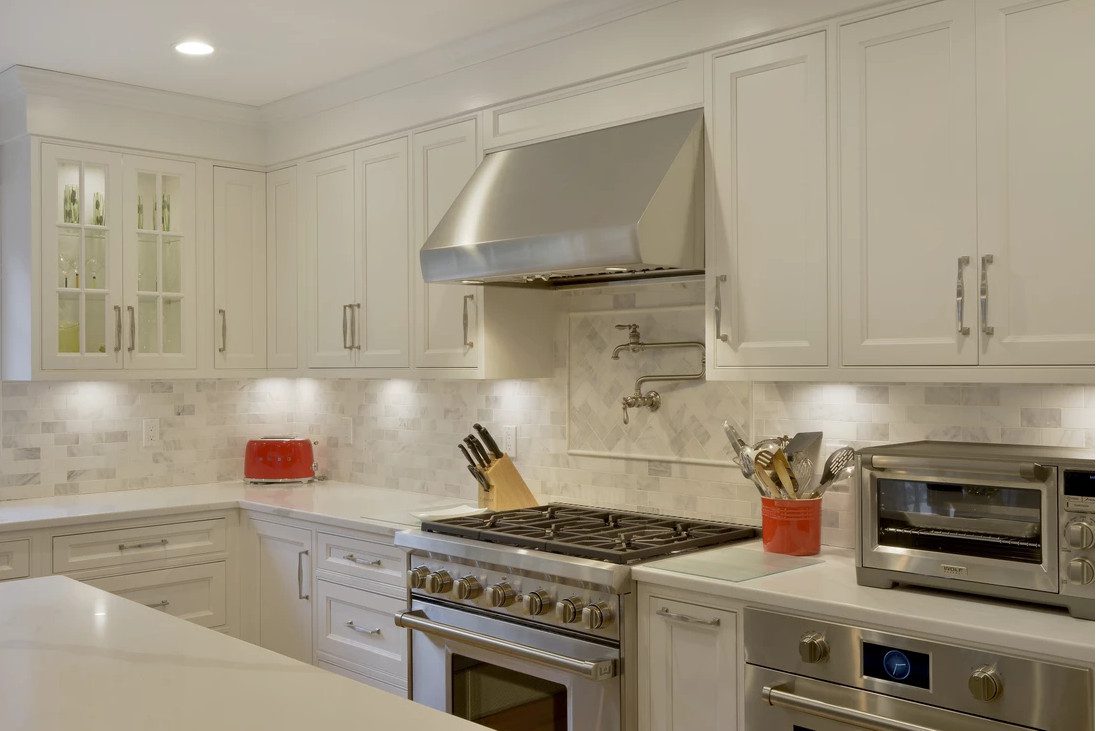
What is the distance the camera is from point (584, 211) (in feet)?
9.84

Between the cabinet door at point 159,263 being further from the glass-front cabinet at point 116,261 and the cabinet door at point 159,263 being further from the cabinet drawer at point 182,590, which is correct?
A: the cabinet drawer at point 182,590

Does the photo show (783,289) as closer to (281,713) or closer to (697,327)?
(697,327)

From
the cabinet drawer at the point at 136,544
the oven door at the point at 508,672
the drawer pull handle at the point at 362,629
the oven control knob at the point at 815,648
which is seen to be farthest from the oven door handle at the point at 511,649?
the cabinet drawer at the point at 136,544

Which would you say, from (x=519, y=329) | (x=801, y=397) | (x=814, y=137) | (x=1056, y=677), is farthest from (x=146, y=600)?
(x=1056, y=677)

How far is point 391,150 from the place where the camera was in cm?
400

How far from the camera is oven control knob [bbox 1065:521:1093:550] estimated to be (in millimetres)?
2096

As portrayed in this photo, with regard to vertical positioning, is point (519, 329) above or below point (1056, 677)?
above

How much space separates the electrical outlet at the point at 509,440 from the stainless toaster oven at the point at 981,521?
1.74 meters

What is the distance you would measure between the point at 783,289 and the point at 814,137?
405 mm

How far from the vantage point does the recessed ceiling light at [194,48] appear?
3637mm

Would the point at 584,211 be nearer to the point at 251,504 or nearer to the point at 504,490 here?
the point at 504,490

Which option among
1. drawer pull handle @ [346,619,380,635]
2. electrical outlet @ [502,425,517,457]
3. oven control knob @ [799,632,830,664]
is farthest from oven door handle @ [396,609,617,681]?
electrical outlet @ [502,425,517,457]

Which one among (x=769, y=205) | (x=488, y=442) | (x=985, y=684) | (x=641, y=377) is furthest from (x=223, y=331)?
(x=985, y=684)

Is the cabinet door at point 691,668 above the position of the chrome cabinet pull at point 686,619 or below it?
below
